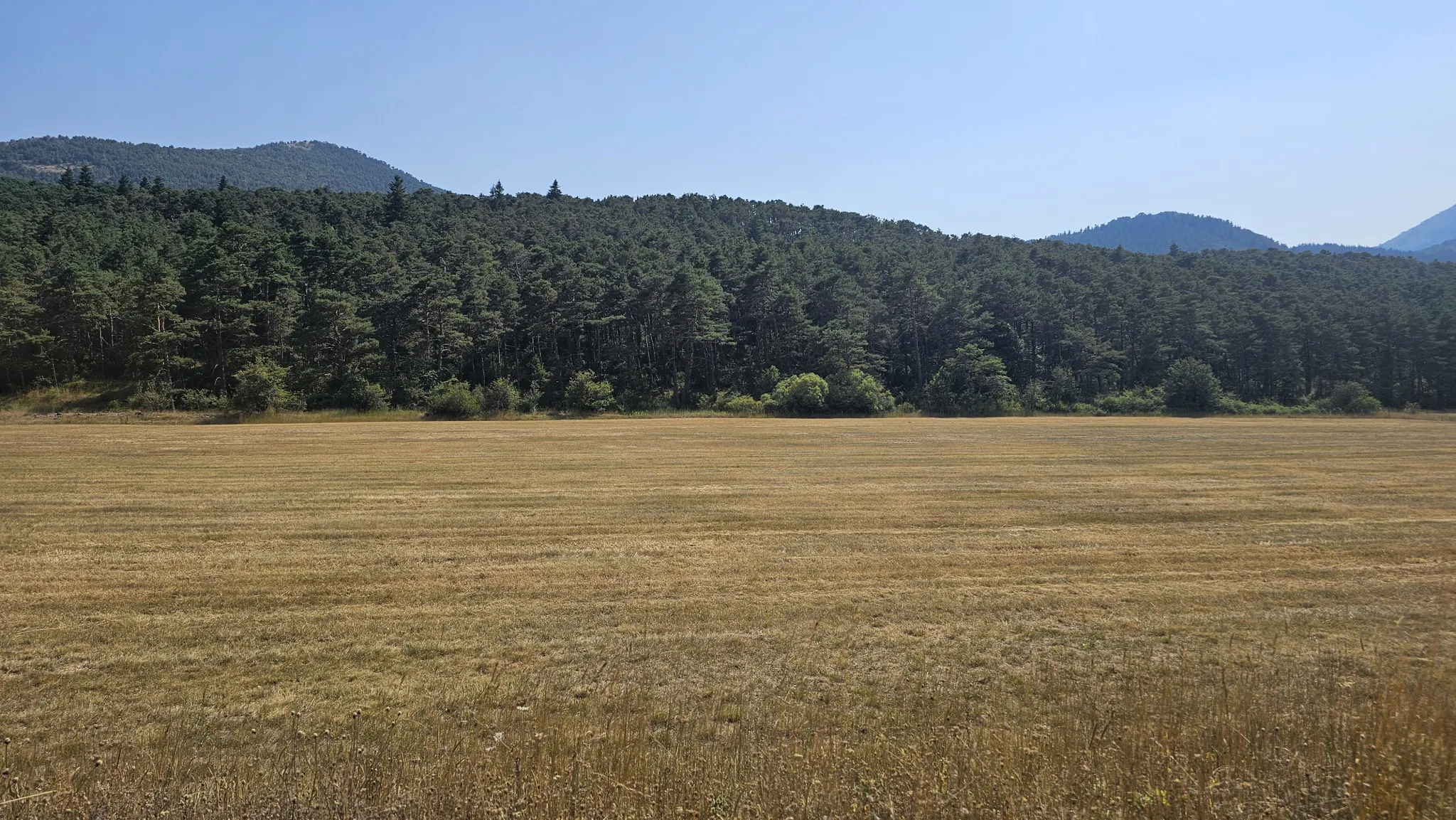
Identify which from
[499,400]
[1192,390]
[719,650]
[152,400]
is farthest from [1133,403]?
[152,400]

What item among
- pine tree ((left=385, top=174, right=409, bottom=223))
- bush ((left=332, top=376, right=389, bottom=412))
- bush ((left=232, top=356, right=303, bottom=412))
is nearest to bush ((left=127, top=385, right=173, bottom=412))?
bush ((left=232, top=356, right=303, bottom=412))

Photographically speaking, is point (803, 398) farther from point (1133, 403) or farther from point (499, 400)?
point (1133, 403)

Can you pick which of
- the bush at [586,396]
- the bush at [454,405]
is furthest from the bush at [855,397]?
the bush at [454,405]

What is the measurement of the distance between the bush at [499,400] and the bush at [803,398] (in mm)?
18701

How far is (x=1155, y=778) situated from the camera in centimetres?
436

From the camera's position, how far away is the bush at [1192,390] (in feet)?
200

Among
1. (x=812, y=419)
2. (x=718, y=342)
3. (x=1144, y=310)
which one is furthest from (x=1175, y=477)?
(x=1144, y=310)

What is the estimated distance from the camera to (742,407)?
54125 millimetres

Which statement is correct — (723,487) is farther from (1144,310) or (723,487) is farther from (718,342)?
(1144,310)

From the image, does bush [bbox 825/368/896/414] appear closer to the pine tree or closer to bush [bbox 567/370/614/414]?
bush [bbox 567/370/614/414]

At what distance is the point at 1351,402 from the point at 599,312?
65212 mm

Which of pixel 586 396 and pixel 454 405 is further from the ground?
pixel 586 396

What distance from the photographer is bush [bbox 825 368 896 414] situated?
5428 centimetres

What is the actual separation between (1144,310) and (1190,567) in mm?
76684
